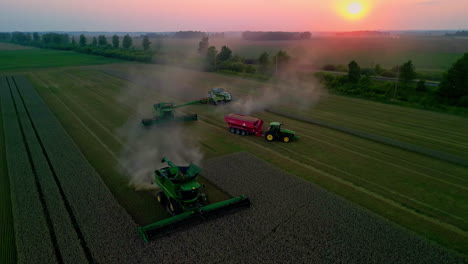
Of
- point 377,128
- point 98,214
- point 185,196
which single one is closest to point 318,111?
point 377,128

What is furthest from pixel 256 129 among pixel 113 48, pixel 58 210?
pixel 113 48

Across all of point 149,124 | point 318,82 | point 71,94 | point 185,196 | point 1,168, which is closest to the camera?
point 185,196

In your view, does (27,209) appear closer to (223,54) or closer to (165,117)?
(165,117)

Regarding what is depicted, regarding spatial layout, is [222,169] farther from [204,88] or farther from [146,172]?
[204,88]

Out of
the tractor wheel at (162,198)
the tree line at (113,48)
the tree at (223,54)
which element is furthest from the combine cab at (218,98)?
the tree line at (113,48)

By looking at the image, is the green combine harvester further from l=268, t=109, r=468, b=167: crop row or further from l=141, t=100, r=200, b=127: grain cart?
l=268, t=109, r=468, b=167: crop row

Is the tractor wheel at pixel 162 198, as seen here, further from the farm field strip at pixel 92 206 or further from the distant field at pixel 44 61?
the distant field at pixel 44 61

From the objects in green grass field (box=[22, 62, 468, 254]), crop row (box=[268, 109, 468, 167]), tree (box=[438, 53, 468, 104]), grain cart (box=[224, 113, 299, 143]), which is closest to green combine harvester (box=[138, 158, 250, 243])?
green grass field (box=[22, 62, 468, 254])
